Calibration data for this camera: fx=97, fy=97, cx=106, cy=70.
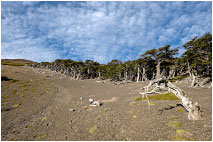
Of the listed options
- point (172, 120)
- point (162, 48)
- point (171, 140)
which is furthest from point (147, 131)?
point (162, 48)

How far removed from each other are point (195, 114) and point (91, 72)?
81923mm

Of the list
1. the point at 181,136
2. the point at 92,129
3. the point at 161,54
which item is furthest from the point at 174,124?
the point at 161,54

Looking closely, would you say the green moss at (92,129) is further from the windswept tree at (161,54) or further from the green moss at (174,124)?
the windswept tree at (161,54)

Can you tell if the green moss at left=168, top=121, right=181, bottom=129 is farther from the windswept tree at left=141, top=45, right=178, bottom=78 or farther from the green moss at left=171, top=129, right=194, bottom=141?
the windswept tree at left=141, top=45, right=178, bottom=78

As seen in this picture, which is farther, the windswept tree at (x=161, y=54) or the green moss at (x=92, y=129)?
the windswept tree at (x=161, y=54)

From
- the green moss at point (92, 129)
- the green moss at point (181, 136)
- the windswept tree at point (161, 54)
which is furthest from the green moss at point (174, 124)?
the windswept tree at point (161, 54)

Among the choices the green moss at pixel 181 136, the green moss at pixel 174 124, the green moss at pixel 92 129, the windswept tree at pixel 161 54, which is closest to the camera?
the green moss at pixel 181 136

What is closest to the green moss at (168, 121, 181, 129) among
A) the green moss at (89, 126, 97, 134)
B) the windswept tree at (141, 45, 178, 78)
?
→ the green moss at (89, 126, 97, 134)

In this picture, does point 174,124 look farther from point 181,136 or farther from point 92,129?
point 92,129

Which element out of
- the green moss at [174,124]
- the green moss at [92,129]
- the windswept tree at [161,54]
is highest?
the windswept tree at [161,54]

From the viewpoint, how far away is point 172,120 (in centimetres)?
1033

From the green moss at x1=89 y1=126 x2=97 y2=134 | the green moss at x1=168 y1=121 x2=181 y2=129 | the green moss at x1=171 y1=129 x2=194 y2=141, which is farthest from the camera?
the green moss at x1=89 y1=126 x2=97 y2=134

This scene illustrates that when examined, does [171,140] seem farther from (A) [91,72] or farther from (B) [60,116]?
(A) [91,72]

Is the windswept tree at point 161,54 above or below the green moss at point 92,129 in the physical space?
above
